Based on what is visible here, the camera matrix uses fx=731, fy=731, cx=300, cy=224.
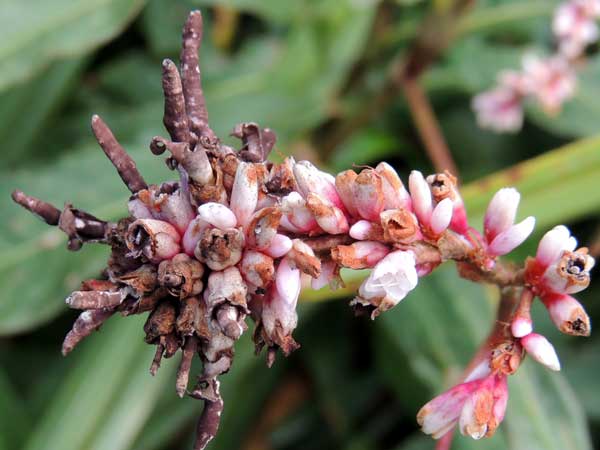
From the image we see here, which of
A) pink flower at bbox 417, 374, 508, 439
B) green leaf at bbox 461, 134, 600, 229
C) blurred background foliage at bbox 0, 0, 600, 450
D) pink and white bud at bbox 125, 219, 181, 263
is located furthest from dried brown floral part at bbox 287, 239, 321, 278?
green leaf at bbox 461, 134, 600, 229

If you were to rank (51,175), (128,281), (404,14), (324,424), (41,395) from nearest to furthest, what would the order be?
(128,281) → (51,175) → (41,395) → (324,424) → (404,14)

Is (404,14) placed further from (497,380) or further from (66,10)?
(497,380)

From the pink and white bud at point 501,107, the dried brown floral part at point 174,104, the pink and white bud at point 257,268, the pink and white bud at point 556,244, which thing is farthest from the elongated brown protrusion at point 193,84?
the pink and white bud at point 501,107

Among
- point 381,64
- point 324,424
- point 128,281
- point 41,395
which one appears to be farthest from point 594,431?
point 128,281

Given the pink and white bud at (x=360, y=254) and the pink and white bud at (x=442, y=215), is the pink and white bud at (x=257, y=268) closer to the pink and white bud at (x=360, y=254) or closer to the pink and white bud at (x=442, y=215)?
the pink and white bud at (x=360, y=254)

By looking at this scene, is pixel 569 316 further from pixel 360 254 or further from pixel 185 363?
pixel 185 363

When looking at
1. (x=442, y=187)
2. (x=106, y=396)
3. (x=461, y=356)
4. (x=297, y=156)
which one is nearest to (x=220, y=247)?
(x=442, y=187)
